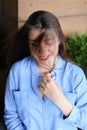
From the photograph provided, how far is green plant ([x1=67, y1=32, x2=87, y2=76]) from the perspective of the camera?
208 cm

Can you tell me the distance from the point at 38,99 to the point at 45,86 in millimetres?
110

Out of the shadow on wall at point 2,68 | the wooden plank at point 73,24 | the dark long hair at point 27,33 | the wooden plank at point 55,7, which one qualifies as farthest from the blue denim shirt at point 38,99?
the wooden plank at point 73,24

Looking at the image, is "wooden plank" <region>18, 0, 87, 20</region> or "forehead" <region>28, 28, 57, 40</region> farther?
"wooden plank" <region>18, 0, 87, 20</region>

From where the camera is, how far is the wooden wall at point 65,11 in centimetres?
206

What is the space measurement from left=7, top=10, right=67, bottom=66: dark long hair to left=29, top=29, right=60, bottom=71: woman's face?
0.08 ft

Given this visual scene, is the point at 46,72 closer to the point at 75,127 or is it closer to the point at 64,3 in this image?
the point at 75,127

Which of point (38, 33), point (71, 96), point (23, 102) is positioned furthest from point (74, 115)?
point (38, 33)

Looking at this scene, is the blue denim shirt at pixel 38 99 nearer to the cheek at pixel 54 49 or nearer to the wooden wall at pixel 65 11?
the cheek at pixel 54 49

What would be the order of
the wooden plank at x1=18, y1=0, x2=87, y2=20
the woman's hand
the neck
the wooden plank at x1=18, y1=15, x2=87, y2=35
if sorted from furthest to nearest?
the wooden plank at x1=18, y1=15, x2=87, y2=35 → the wooden plank at x1=18, y1=0, x2=87, y2=20 → the neck → the woman's hand

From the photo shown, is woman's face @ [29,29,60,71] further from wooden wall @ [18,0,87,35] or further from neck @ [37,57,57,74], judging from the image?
wooden wall @ [18,0,87,35]

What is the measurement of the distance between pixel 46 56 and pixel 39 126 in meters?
0.34

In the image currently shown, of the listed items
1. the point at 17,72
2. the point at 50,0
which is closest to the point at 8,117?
the point at 17,72

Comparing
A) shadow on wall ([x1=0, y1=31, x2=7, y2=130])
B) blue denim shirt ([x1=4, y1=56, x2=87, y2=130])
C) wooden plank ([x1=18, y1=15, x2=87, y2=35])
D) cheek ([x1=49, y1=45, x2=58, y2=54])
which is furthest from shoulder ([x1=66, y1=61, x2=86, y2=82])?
wooden plank ([x1=18, y1=15, x2=87, y2=35])

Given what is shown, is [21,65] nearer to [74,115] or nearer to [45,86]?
[45,86]
